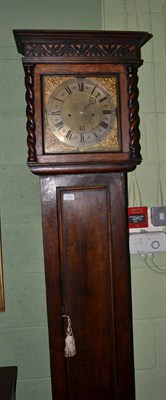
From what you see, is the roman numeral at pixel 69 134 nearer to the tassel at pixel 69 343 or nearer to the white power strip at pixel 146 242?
the white power strip at pixel 146 242

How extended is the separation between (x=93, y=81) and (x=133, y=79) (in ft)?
0.50

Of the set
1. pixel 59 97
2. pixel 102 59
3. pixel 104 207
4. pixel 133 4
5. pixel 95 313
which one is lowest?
pixel 95 313

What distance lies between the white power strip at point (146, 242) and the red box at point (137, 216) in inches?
1.8

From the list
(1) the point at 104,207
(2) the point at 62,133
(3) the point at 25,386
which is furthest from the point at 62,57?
(3) the point at 25,386

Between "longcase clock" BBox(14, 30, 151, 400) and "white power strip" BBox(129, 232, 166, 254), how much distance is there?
22cm

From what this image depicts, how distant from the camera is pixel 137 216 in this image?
1.54 m

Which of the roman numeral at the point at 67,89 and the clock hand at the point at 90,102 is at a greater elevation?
the roman numeral at the point at 67,89

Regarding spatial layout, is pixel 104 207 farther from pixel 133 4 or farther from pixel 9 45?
pixel 133 4

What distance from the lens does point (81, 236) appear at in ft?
4.24

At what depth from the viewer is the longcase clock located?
1231mm

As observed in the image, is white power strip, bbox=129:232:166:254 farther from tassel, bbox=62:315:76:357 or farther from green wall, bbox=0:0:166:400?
tassel, bbox=62:315:76:357

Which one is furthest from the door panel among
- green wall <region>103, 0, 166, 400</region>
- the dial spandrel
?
green wall <region>103, 0, 166, 400</region>

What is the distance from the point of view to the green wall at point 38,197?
1.47 metres

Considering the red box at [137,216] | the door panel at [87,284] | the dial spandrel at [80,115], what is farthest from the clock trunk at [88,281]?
the red box at [137,216]
